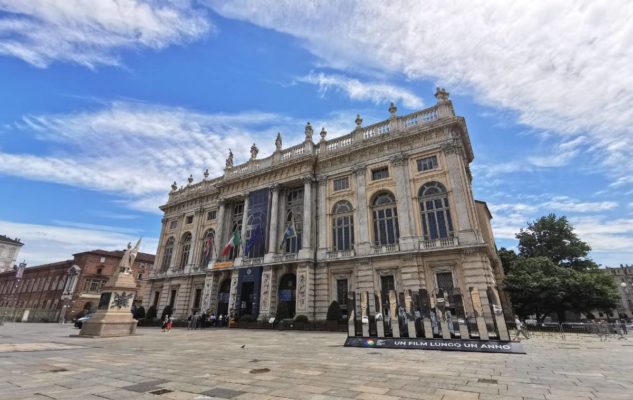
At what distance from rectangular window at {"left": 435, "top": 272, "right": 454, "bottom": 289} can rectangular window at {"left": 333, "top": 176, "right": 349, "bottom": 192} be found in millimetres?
10506

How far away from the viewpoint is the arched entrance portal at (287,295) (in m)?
24.2

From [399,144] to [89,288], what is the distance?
2029 inches

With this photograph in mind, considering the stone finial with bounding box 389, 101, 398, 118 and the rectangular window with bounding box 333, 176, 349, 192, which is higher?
the stone finial with bounding box 389, 101, 398, 118

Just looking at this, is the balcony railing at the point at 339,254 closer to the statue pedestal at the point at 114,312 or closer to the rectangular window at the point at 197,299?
the statue pedestal at the point at 114,312

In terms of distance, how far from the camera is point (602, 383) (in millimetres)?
5574

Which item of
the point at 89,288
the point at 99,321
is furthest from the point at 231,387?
the point at 89,288

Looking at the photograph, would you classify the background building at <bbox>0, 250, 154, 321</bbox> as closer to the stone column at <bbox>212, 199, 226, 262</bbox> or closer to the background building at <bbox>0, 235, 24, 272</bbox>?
the background building at <bbox>0, 235, 24, 272</bbox>

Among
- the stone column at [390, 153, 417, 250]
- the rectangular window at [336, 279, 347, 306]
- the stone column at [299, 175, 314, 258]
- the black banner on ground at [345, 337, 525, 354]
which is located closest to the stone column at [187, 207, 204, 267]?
the stone column at [299, 175, 314, 258]

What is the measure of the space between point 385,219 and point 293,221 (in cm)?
850

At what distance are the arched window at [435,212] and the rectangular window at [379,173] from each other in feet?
10.8

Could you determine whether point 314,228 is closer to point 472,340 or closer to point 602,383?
point 472,340

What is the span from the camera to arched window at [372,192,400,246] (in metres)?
23.6

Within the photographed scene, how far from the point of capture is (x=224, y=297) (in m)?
30.1

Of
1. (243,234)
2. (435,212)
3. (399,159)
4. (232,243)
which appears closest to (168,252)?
(232,243)
